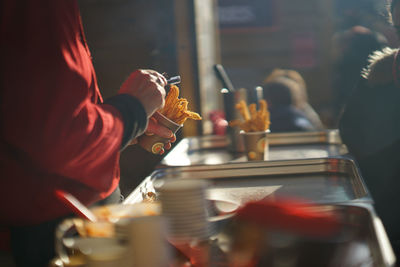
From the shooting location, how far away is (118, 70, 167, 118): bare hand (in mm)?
1268

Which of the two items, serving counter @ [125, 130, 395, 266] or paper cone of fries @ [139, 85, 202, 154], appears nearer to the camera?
serving counter @ [125, 130, 395, 266]

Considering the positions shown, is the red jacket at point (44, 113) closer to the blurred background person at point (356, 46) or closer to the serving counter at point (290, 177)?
the serving counter at point (290, 177)

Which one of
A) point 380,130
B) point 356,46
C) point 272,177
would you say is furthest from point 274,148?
point 356,46

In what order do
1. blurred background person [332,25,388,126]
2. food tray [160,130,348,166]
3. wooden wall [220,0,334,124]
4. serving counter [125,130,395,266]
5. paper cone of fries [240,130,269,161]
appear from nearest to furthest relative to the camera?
serving counter [125,130,395,266] < paper cone of fries [240,130,269,161] < food tray [160,130,348,166] < blurred background person [332,25,388,126] < wooden wall [220,0,334,124]

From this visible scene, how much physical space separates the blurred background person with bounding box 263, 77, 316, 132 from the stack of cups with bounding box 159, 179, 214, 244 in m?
2.54

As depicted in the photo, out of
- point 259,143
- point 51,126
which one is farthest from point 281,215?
point 259,143

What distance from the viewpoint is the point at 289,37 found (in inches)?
246

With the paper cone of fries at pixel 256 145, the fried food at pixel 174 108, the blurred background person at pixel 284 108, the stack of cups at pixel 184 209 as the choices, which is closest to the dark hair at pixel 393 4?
the paper cone of fries at pixel 256 145

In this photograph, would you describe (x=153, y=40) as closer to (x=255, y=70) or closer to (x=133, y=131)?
(x=133, y=131)

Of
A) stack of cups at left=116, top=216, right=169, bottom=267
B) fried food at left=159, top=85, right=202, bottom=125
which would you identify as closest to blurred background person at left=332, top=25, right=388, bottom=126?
fried food at left=159, top=85, right=202, bottom=125

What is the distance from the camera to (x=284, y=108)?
357 centimetres

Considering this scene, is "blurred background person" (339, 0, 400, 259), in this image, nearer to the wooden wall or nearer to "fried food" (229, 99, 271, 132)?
"fried food" (229, 99, 271, 132)

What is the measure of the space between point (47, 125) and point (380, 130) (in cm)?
175

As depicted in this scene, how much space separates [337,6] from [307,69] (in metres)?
0.83
